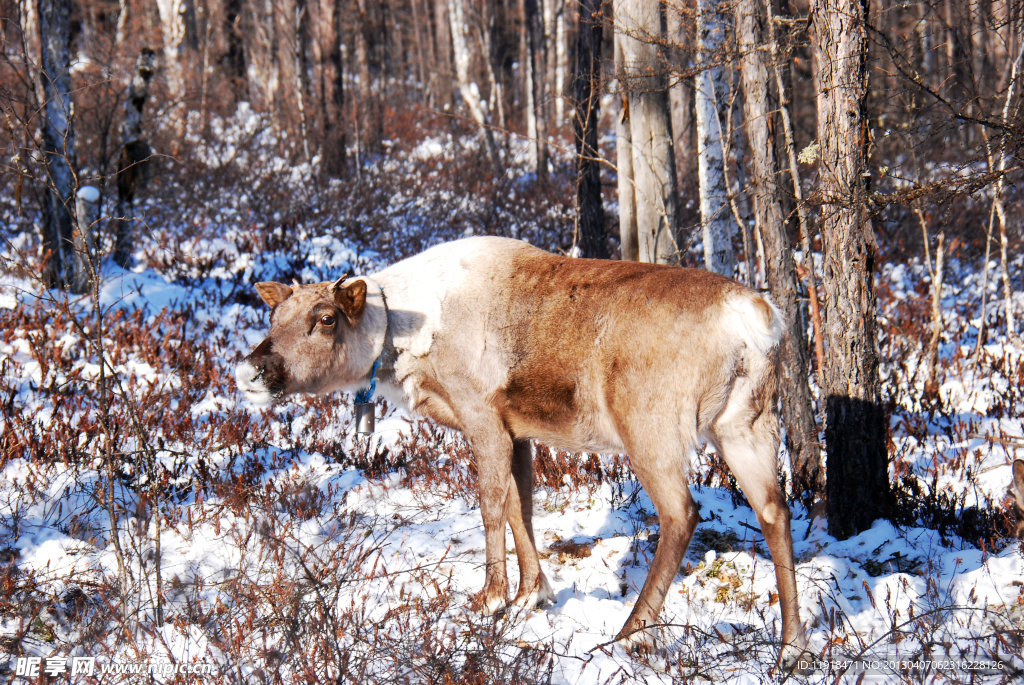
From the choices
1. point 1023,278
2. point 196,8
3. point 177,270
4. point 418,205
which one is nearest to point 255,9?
point 196,8

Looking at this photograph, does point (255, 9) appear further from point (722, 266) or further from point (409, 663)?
point (409, 663)

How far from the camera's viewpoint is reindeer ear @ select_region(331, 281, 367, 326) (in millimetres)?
3649

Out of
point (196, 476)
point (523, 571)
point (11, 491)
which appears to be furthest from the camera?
point (196, 476)

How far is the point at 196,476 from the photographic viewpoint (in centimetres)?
517

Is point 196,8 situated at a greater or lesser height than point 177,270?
greater

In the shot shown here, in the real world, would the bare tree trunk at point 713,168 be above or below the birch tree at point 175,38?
below

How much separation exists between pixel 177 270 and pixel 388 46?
28.0 m

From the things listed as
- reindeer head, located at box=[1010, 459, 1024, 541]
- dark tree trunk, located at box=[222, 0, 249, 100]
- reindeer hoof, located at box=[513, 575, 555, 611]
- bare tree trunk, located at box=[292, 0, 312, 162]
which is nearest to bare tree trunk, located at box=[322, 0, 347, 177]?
bare tree trunk, located at box=[292, 0, 312, 162]

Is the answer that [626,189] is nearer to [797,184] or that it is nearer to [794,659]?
[797,184]

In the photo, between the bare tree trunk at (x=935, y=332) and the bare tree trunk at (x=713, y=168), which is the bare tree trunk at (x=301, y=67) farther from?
the bare tree trunk at (x=935, y=332)

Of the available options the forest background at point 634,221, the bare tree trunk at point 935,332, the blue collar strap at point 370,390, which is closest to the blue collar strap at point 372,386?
the blue collar strap at point 370,390

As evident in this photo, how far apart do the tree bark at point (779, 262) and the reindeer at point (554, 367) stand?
1.69 meters

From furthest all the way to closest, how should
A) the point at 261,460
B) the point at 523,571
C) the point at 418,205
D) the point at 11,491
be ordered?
the point at 418,205, the point at 261,460, the point at 11,491, the point at 523,571

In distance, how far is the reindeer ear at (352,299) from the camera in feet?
12.0
